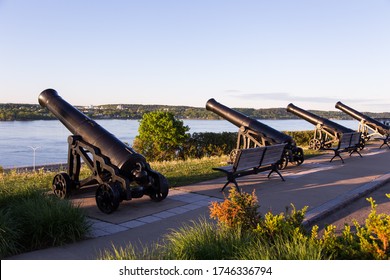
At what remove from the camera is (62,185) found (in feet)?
22.7

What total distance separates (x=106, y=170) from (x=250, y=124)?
640cm

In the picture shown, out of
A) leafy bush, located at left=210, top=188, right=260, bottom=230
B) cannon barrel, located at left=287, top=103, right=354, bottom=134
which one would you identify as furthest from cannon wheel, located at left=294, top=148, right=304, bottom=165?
leafy bush, located at left=210, top=188, right=260, bottom=230

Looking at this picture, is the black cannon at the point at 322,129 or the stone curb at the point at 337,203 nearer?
the stone curb at the point at 337,203

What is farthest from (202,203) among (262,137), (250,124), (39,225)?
(250,124)

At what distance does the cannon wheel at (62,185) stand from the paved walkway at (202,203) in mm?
202

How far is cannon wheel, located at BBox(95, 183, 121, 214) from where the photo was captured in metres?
5.92

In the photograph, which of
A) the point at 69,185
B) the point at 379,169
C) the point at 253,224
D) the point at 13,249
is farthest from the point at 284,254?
the point at 379,169

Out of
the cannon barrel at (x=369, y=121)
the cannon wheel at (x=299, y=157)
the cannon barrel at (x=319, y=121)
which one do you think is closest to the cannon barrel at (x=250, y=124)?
the cannon wheel at (x=299, y=157)

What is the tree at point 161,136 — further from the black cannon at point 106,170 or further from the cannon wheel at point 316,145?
the black cannon at point 106,170

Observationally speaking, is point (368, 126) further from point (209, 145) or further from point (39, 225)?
point (39, 225)

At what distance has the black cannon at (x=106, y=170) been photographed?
6102mm

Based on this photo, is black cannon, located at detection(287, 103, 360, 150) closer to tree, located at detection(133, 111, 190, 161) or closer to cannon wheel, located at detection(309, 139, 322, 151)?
cannon wheel, located at detection(309, 139, 322, 151)

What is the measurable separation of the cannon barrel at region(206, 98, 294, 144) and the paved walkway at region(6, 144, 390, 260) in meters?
1.16
